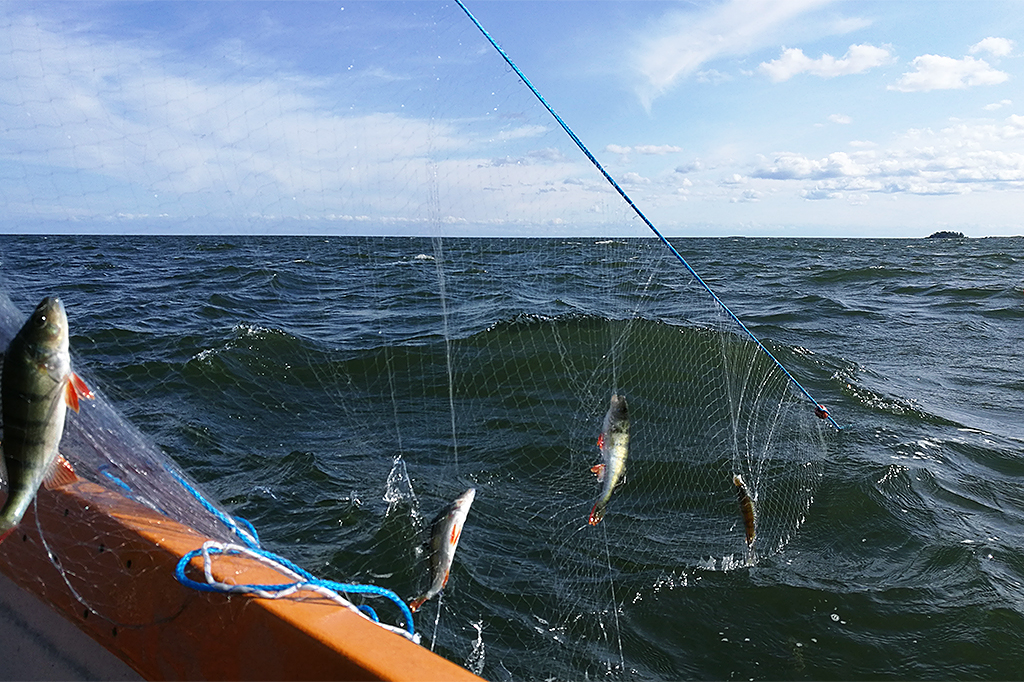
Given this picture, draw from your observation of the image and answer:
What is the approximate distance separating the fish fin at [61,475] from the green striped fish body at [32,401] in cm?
89

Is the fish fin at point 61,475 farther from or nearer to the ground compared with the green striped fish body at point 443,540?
farther from the ground

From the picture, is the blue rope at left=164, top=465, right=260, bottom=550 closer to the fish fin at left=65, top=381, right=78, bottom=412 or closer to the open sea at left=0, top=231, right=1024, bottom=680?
the open sea at left=0, top=231, right=1024, bottom=680

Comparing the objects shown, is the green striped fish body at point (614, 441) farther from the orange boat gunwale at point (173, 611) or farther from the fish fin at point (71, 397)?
the fish fin at point (71, 397)

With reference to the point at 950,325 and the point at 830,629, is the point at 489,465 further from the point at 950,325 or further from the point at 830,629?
the point at 950,325

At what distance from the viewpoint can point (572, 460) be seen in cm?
834

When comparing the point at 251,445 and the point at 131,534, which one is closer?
the point at 131,534

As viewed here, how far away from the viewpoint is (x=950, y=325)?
17.7 metres

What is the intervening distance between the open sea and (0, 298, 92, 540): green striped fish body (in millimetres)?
1730

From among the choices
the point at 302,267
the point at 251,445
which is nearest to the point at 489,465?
the point at 251,445

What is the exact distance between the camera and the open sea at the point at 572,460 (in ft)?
17.6

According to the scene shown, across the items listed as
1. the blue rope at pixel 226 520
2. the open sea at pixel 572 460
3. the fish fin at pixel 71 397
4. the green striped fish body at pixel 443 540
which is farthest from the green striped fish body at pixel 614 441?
the fish fin at pixel 71 397

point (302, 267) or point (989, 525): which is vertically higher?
point (302, 267)

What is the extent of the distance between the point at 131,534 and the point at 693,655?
4048mm

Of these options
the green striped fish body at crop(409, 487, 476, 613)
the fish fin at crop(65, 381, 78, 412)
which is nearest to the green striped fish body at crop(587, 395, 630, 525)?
the green striped fish body at crop(409, 487, 476, 613)
